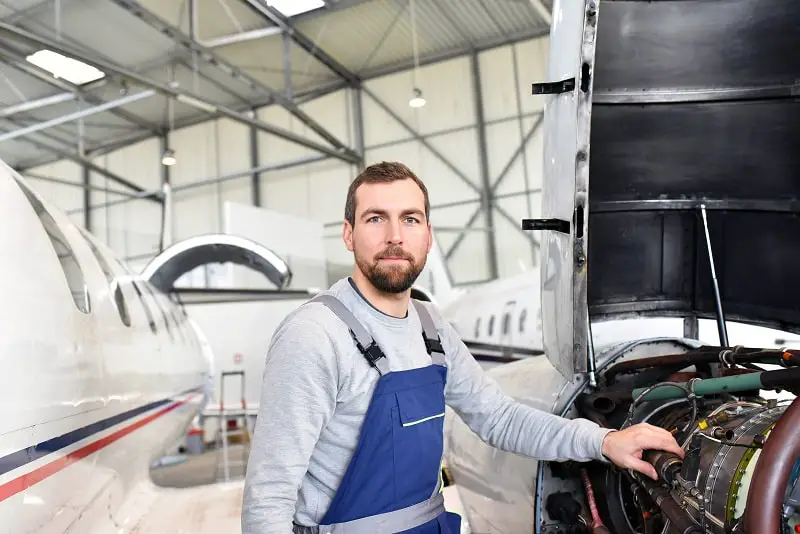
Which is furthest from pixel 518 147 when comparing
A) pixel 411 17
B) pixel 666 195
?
pixel 666 195

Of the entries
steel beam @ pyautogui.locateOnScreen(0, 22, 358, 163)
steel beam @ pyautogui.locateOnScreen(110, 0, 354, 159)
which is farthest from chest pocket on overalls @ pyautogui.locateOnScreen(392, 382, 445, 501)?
steel beam @ pyautogui.locateOnScreen(110, 0, 354, 159)

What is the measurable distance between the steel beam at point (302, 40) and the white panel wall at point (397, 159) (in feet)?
2.97

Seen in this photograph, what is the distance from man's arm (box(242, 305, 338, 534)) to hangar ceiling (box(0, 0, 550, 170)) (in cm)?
1016

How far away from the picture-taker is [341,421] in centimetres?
223

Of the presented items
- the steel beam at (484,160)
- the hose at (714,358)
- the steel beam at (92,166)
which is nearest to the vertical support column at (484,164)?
the steel beam at (484,160)

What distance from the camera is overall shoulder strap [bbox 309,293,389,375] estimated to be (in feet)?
7.29

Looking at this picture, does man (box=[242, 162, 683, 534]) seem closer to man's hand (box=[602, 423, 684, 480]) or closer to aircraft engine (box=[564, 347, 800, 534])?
man's hand (box=[602, 423, 684, 480])

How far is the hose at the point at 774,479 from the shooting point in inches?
63.1

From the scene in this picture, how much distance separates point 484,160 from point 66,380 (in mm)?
18279

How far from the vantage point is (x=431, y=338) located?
8.34 ft

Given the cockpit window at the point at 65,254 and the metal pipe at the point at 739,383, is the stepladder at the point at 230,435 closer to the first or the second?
the cockpit window at the point at 65,254

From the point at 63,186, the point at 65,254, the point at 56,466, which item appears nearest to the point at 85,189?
the point at 63,186

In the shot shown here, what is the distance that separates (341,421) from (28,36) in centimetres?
1047

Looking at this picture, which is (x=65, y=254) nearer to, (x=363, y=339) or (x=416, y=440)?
(x=363, y=339)
